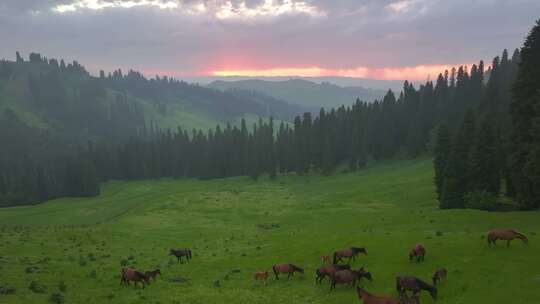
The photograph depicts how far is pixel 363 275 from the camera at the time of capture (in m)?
24.8

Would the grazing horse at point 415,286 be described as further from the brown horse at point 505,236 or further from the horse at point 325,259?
the horse at point 325,259

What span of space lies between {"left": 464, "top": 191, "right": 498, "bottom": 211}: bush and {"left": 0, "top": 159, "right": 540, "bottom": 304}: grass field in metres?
6.05

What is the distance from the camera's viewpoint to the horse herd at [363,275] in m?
20.5

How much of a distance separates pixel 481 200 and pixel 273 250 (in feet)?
88.8

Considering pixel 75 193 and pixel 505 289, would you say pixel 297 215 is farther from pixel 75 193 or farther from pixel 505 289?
pixel 75 193

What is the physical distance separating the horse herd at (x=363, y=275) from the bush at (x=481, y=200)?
22.2 meters

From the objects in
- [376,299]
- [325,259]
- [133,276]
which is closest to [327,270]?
[325,259]

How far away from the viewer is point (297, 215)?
6662 centimetres

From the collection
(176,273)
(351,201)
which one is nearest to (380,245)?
(176,273)

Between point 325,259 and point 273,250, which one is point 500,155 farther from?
point 325,259

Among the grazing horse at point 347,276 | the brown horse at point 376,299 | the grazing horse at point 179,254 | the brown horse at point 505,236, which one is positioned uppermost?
the brown horse at point 505,236

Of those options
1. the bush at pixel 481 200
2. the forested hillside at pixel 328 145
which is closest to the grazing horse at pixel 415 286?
the bush at pixel 481 200

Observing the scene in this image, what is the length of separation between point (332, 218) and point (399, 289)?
1506 inches

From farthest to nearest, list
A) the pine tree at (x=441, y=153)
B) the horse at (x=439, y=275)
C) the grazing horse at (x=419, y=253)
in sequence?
the pine tree at (x=441, y=153) < the grazing horse at (x=419, y=253) < the horse at (x=439, y=275)
